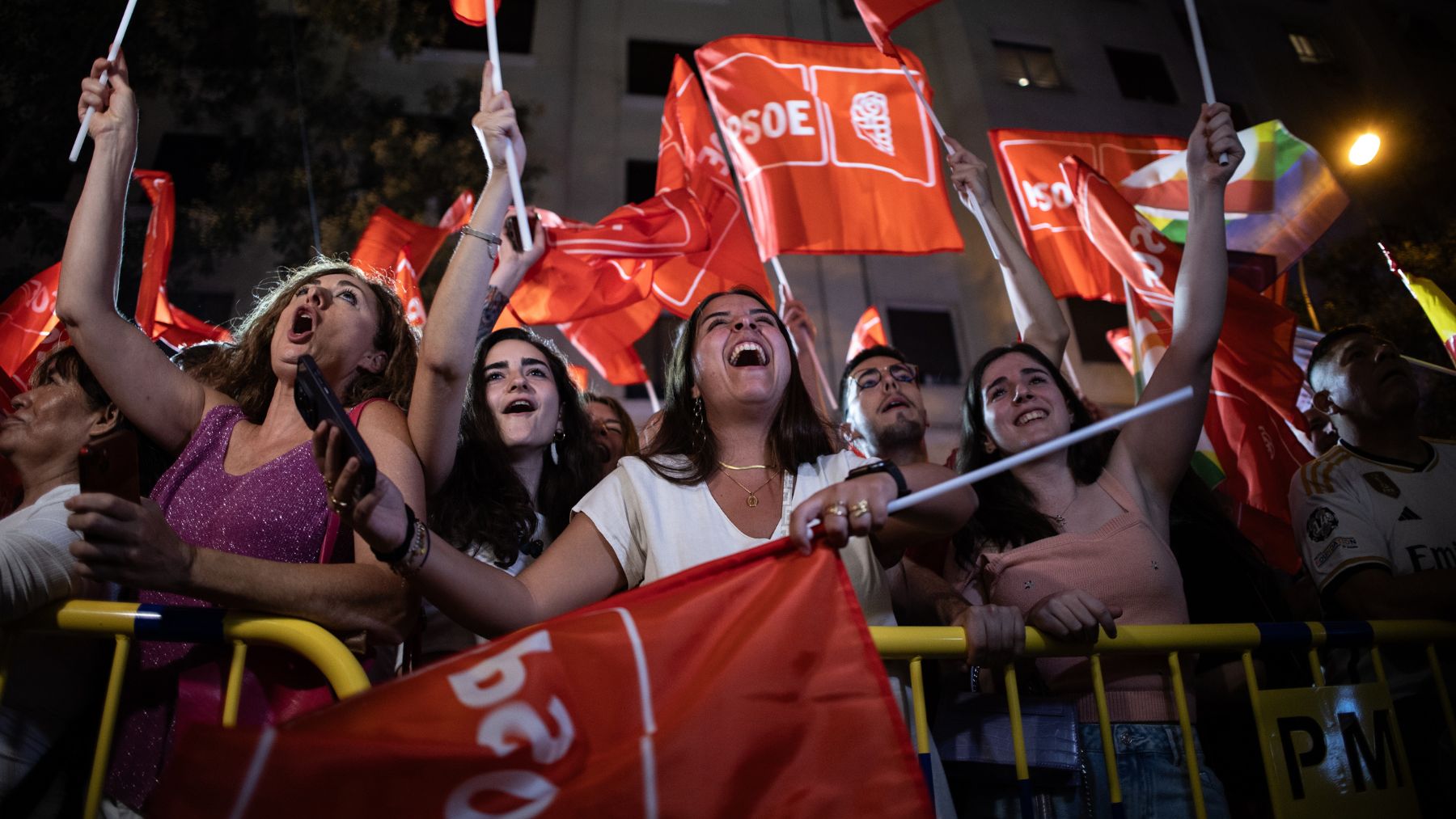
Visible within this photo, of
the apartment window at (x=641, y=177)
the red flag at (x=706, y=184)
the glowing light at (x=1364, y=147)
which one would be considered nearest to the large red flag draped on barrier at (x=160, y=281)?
the red flag at (x=706, y=184)

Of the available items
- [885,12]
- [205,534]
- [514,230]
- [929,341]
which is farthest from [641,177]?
[205,534]

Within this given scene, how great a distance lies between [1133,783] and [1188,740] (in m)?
0.17

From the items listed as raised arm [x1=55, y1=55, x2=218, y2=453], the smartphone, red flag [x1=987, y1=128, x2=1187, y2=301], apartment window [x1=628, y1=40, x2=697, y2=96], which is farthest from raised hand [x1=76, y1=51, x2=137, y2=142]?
apartment window [x1=628, y1=40, x2=697, y2=96]

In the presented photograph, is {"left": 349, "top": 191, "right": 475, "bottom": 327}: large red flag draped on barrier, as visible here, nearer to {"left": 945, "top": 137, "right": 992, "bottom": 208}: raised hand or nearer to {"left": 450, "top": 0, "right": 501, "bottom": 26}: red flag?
{"left": 450, "top": 0, "right": 501, "bottom": 26}: red flag

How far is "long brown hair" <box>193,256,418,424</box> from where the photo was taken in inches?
102

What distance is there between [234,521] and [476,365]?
4.60 feet

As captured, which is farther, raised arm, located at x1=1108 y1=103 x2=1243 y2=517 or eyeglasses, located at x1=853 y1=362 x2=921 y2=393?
eyeglasses, located at x1=853 y1=362 x2=921 y2=393

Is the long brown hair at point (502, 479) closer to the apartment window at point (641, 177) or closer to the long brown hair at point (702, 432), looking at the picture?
the long brown hair at point (702, 432)

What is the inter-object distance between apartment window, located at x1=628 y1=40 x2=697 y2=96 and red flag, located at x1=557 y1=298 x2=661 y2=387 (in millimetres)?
8906

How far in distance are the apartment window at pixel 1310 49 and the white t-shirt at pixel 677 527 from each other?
2040cm

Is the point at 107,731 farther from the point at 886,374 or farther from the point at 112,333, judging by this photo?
the point at 886,374

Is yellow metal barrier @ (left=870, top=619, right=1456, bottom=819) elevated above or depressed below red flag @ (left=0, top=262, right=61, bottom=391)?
below

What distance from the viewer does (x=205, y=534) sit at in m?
2.10

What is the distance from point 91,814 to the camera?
1.68m
